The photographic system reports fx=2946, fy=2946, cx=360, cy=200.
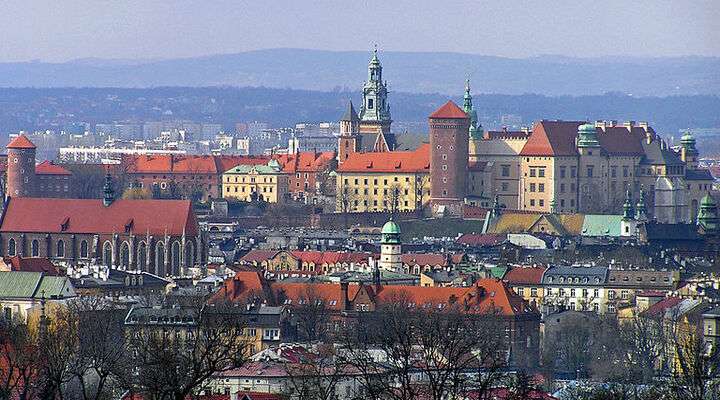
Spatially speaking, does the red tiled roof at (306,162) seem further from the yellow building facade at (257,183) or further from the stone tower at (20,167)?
the stone tower at (20,167)

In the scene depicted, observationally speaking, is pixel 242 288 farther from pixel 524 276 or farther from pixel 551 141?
pixel 551 141

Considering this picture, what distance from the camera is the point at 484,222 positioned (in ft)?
362

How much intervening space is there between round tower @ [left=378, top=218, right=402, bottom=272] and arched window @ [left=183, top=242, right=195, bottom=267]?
5851mm

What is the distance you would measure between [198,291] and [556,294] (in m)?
11.1

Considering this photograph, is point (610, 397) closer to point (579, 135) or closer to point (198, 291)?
point (198, 291)

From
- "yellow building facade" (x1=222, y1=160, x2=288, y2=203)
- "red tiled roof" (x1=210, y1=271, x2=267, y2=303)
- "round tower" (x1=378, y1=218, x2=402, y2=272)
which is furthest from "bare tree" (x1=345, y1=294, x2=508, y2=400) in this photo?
"yellow building facade" (x1=222, y1=160, x2=288, y2=203)

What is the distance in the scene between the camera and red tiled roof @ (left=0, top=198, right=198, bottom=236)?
90188 millimetres

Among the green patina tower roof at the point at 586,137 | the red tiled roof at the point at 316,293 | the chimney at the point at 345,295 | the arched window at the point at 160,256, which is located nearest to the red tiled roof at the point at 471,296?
the chimney at the point at 345,295

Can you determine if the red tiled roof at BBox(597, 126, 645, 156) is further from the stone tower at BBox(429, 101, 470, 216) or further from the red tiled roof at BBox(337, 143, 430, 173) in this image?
the red tiled roof at BBox(337, 143, 430, 173)

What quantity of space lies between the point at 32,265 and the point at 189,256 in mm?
8984

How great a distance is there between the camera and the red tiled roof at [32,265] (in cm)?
7912

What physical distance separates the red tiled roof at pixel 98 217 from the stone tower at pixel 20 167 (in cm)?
2906

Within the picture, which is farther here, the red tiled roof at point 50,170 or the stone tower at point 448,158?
the red tiled roof at point 50,170

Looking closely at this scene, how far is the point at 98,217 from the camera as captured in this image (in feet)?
303
